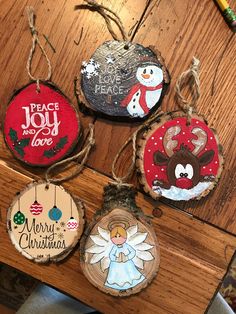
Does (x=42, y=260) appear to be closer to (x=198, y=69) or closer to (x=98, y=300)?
(x=98, y=300)

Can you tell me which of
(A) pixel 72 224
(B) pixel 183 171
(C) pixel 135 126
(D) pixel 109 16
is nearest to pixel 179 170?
(B) pixel 183 171

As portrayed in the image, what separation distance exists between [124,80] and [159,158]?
0.16 m

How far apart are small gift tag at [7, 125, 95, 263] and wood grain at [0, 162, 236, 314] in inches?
0.8

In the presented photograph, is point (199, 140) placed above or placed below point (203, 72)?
below

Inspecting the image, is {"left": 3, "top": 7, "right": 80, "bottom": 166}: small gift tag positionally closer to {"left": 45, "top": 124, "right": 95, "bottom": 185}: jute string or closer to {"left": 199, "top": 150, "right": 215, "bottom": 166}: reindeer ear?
{"left": 45, "top": 124, "right": 95, "bottom": 185}: jute string

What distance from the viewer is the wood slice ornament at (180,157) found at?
2.87ft

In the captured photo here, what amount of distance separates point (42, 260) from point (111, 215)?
16 cm

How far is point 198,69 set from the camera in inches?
35.4

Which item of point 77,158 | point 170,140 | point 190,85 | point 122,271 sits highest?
point 190,85

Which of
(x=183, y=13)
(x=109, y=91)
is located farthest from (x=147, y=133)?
(x=183, y=13)

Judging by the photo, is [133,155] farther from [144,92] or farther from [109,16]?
[109,16]

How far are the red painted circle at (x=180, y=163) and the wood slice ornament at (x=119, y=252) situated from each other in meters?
0.08

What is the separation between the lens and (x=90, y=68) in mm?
885

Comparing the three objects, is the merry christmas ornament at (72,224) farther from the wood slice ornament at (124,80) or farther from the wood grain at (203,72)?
the wood slice ornament at (124,80)
